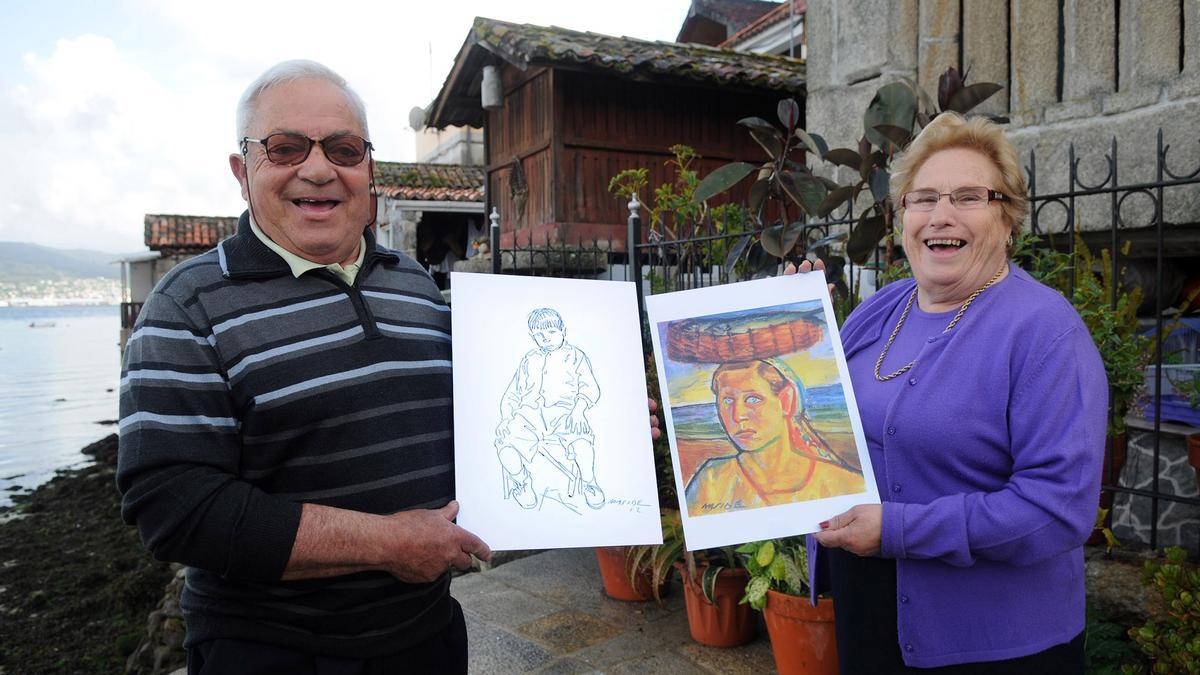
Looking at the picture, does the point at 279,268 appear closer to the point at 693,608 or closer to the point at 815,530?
the point at 815,530

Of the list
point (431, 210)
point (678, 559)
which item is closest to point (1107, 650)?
point (678, 559)

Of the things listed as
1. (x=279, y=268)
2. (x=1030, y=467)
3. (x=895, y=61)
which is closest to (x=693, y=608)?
(x=1030, y=467)

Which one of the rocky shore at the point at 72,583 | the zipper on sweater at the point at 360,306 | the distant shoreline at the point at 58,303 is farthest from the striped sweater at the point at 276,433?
the distant shoreline at the point at 58,303

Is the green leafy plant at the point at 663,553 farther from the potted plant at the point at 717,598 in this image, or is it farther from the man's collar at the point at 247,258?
the man's collar at the point at 247,258

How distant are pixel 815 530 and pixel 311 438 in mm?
1002

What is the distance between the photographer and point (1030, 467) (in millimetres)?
1440

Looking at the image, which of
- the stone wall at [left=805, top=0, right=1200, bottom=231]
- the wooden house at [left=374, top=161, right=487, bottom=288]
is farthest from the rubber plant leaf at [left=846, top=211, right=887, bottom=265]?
the wooden house at [left=374, top=161, right=487, bottom=288]

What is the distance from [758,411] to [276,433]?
99 centimetres

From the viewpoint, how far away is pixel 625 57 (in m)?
9.56

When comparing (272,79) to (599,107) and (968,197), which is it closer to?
(968,197)

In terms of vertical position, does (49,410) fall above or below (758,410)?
below

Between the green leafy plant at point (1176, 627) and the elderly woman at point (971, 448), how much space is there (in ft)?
3.05

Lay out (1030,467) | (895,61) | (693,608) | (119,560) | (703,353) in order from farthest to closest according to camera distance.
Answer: (119,560) < (895,61) < (693,608) < (703,353) < (1030,467)

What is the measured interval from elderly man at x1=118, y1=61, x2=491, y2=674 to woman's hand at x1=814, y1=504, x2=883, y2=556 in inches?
27.3
